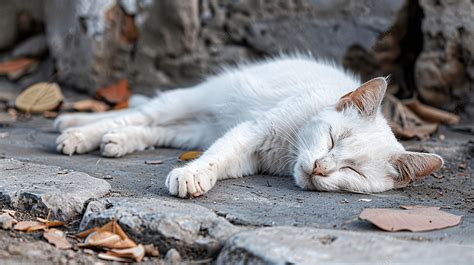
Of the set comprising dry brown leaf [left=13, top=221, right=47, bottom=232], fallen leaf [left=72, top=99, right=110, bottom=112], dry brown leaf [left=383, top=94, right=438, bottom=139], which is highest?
dry brown leaf [left=13, top=221, right=47, bottom=232]

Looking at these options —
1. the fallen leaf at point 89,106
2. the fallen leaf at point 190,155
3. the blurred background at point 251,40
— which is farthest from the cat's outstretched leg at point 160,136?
the blurred background at point 251,40

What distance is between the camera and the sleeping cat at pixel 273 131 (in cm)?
324

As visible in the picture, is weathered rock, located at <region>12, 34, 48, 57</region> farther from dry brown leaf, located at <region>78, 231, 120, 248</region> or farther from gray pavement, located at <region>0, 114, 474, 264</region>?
dry brown leaf, located at <region>78, 231, 120, 248</region>

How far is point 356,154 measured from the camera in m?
3.25

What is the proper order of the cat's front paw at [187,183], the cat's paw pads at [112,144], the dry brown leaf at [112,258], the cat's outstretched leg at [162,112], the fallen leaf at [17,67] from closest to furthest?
the dry brown leaf at [112,258] < the cat's front paw at [187,183] < the cat's paw pads at [112,144] < the cat's outstretched leg at [162,112] < the fallen leaf at [17,67]

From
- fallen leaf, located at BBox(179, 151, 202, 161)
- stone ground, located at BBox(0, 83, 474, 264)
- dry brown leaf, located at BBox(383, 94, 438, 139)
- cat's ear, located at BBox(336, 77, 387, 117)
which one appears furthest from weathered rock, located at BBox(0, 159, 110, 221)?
dry brown leaf, located at BBox(383, 94, 438, 139)

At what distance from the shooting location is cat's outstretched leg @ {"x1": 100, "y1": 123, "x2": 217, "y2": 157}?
3.98 meters

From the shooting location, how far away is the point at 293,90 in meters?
4.00

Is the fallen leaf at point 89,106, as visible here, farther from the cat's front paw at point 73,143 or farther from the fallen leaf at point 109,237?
the fallen leaf at point 109,237

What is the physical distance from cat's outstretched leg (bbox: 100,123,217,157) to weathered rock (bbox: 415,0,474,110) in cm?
181

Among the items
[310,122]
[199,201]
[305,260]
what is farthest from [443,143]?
[305,260]

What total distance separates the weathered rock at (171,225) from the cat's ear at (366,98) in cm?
116

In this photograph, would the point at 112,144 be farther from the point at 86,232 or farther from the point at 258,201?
the point at 86,232

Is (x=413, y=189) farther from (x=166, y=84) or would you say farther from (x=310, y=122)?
(x=166, y=84)
